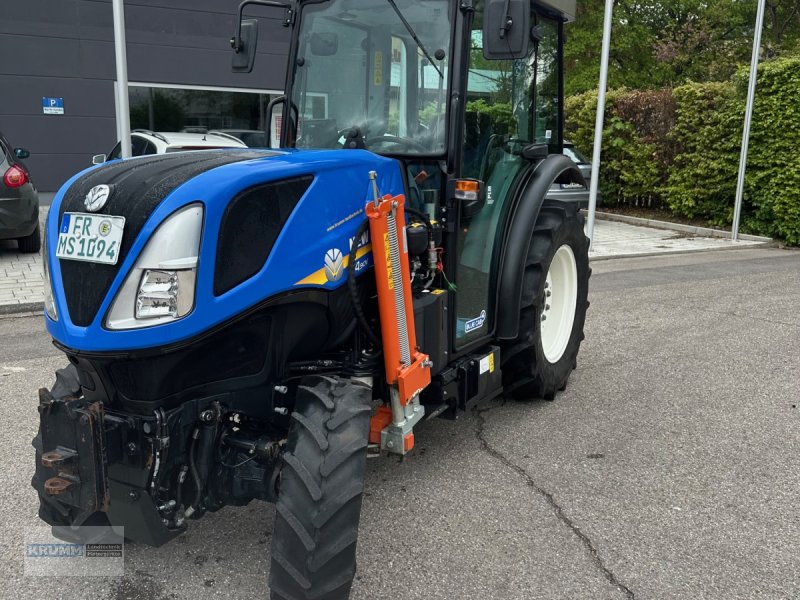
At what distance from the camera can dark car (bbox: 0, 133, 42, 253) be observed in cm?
866

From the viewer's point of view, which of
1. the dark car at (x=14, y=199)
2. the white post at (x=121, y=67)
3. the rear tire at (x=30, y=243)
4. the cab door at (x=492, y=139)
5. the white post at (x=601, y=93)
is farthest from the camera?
the white post at (x=601, y=93)

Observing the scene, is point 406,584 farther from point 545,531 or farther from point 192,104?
point 192,104

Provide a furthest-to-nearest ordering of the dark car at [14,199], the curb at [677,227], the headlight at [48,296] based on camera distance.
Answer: the curb at [677,227] < the dark car at [14,199] < the headlight at [48,296]

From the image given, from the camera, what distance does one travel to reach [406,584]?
281cm

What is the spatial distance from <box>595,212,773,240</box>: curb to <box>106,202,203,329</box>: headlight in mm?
13046

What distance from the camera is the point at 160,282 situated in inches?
94.8

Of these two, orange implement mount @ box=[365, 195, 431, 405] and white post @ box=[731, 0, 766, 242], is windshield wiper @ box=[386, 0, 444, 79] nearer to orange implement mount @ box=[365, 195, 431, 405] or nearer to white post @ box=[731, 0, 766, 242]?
orange implement mount @ box=[365, 195, 431, 405]

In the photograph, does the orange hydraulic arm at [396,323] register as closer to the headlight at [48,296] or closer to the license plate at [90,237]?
the license plate at [90,237]

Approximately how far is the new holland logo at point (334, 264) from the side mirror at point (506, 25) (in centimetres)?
106

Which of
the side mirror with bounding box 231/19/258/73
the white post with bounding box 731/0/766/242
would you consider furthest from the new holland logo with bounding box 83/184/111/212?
the white post with bounding box 731/0/766/242

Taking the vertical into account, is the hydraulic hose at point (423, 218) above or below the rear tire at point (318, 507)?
above

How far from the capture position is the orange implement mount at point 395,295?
9.69ft

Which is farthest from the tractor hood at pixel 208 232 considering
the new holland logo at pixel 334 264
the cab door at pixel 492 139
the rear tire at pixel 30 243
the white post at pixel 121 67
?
the rear tire at pixel 30 243

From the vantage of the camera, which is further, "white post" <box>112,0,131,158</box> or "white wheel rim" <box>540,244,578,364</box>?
"white post" <box>112,0,131,158</box>
